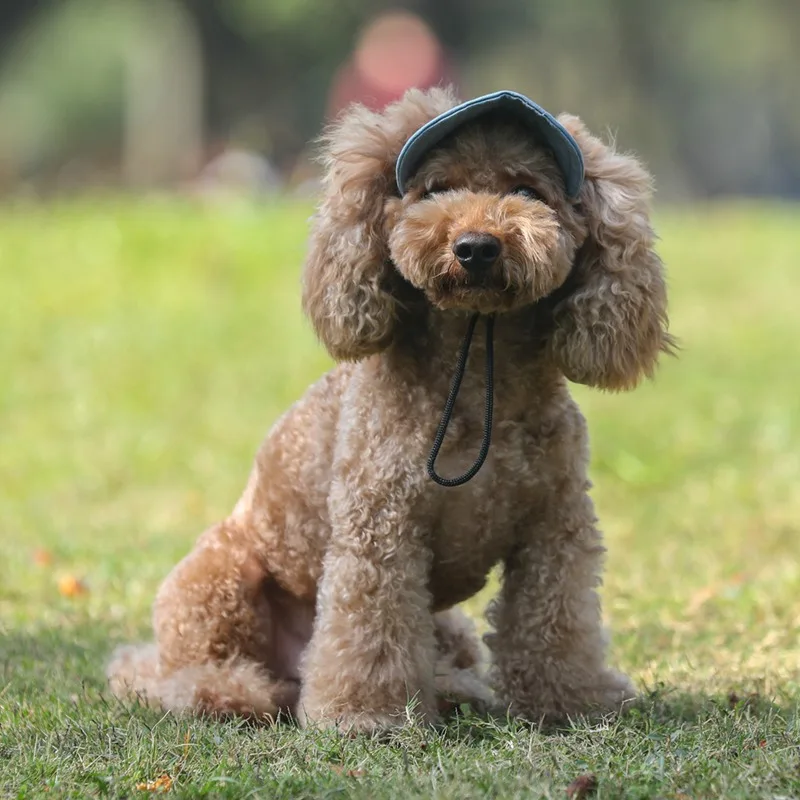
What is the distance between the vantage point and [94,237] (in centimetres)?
1114

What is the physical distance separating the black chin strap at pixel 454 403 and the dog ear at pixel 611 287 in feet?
0.59

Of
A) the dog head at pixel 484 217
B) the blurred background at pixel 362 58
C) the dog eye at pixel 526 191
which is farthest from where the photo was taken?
the blurred background at pixel 362 58

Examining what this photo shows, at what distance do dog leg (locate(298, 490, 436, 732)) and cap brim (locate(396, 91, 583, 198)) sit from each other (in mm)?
910

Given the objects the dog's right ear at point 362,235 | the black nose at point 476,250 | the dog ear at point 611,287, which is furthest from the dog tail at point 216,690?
the black nose at point 476,250

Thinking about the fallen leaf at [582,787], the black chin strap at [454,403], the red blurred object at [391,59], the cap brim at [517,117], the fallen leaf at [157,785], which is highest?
the red blurred object at [391,59]

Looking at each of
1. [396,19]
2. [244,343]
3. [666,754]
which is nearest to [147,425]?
[244,343]

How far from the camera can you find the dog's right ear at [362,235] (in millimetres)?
3572

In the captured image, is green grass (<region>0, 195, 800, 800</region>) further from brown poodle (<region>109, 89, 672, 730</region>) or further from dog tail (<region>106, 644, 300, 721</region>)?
brown poodle (<region>109, 89, 672, 730</region>)

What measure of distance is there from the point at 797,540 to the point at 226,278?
5986mm

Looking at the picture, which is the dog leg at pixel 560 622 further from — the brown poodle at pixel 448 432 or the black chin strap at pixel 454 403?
the black chin strap at pixel 454 403

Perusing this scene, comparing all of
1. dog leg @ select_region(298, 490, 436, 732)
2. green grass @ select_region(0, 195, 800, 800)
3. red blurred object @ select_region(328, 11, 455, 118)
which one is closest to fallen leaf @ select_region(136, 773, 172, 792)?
green grass @ select_region(0, 195, 800, 800)

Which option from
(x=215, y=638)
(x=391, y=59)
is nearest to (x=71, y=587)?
(x=215, y=638)

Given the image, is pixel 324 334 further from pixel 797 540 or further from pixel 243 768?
pixel 797 540

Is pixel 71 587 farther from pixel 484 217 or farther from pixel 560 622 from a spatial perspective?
pixel 484 217
